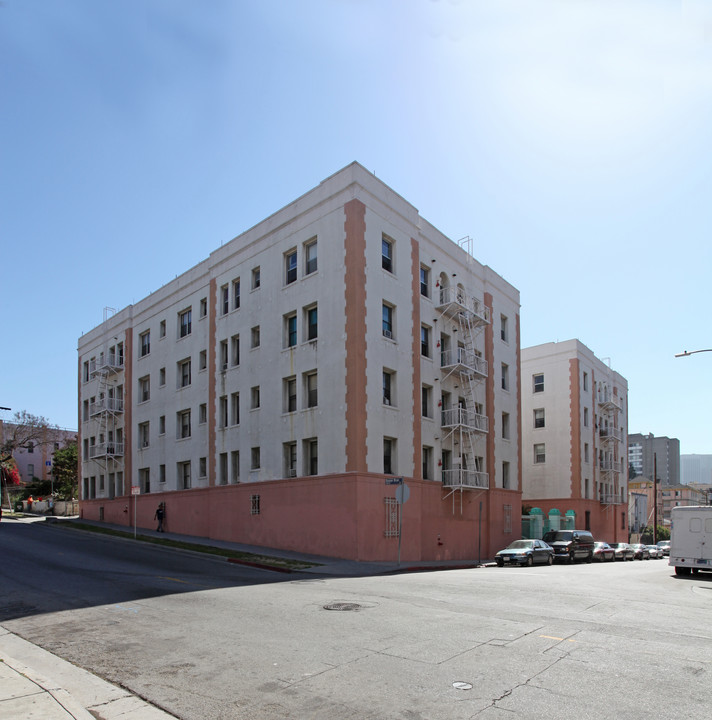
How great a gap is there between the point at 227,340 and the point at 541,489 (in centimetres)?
→ 3060

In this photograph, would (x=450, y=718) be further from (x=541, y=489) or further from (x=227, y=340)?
(x=541, y=489)

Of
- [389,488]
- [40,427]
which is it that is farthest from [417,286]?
[40,427]

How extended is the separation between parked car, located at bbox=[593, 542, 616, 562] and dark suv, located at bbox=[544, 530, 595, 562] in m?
0.75

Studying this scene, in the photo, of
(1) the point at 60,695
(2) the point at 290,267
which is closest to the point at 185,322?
(2) the point at 290,267

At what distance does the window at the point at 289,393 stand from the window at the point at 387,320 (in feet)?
15.8

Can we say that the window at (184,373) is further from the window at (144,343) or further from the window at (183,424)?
the window at (144,343)

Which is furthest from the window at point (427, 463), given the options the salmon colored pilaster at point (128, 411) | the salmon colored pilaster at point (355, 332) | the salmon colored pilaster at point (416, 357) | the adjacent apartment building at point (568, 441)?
the salmon colored pilaster at point (128, 411)

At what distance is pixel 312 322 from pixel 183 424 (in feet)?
44.2

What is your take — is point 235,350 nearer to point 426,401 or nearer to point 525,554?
point 426,401

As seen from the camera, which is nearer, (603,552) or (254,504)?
(254,504)

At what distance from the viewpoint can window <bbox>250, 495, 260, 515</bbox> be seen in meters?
31.7

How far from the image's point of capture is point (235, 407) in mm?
34594

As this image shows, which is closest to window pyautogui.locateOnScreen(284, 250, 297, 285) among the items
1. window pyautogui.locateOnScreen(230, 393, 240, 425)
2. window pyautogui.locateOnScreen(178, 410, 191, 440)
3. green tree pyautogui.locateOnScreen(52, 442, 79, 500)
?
window pyautogui.locateOnScreen(230, 393, 240, 425)

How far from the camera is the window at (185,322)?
39628 millimetres
